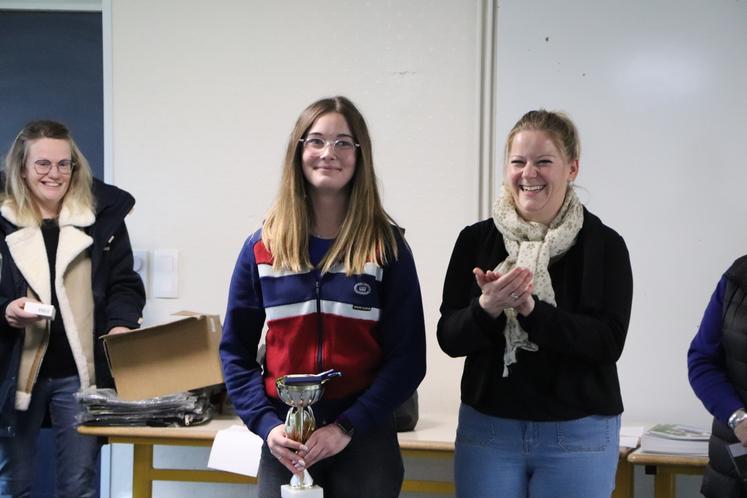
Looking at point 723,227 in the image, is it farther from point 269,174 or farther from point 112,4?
point 112,4

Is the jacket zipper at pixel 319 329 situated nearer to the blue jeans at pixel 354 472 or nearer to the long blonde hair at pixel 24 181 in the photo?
the blue jeans at pixel 354 472

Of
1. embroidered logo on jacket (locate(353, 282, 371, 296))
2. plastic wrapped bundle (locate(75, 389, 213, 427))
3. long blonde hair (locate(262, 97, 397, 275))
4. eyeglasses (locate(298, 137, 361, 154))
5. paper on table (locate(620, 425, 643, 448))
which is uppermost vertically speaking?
eyeglasses (locate(298, 137, 361, 154))

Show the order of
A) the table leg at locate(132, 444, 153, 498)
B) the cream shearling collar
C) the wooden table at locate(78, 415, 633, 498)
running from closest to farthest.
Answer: the wooden table at locate(78, 415, 633, 498) → the cream shearling collar → the table leg at locate(132, 444, 153, 498)

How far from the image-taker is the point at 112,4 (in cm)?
330

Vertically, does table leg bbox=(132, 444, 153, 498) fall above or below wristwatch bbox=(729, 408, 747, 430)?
below

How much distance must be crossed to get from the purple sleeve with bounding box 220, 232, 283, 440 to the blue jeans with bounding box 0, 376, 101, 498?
113 centimetres

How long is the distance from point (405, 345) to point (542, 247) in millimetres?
375

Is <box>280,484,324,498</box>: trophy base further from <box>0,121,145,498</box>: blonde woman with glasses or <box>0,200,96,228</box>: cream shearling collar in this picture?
<box>0,200,96,228</box>: cream shearling collar

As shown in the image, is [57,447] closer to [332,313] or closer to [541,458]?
[332,313]

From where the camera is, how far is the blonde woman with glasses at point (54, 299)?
104 inches

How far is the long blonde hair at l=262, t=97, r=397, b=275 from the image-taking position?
179 centimetres

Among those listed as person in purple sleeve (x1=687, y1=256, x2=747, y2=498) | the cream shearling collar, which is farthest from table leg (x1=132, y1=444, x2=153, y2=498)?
person in purple sleeve (x1=687, y1=256, x2=747, y2=498)

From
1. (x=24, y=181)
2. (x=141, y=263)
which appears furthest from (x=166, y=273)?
(x=24, y=181)

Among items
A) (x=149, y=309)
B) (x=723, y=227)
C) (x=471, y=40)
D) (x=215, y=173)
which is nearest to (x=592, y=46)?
(x=471, y=40)
